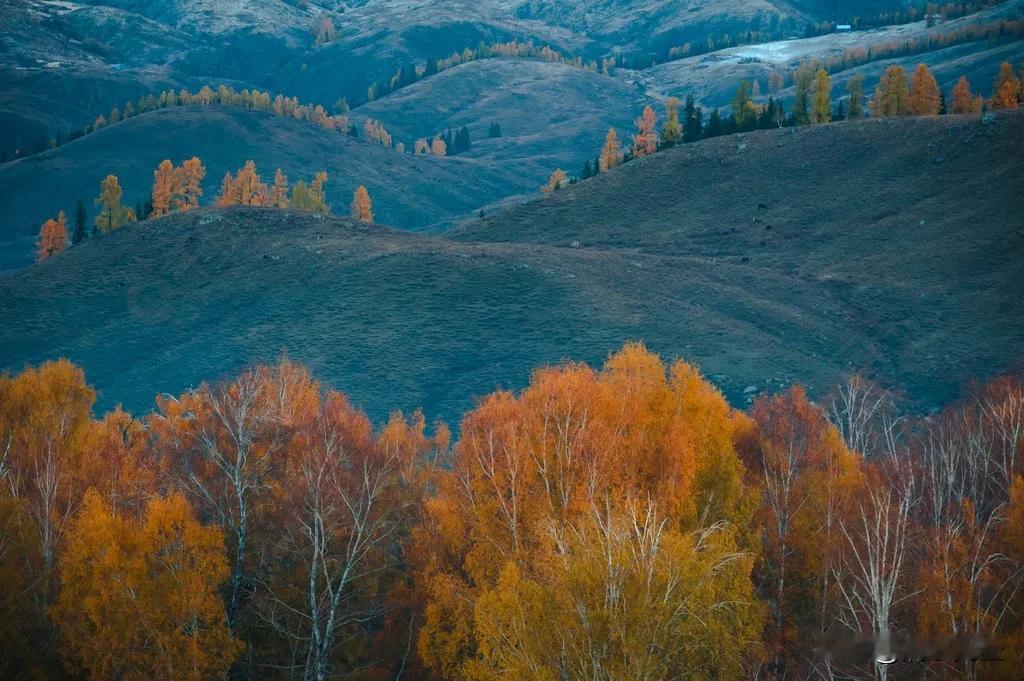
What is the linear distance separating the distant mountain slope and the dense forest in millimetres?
44212

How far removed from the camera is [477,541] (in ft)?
108

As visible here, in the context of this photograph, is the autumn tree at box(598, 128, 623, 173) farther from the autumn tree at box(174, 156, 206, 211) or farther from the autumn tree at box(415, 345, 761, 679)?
the autumn tree at box(415, 345, 761, 679)

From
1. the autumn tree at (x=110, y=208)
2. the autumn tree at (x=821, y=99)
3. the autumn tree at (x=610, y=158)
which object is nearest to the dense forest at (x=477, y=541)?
the autumn tree at (x=110, y=208)

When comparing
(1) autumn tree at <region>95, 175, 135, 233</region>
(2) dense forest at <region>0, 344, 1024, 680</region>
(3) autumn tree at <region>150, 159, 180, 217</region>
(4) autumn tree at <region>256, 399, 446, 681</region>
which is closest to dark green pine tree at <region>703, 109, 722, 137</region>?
(3) autumn tree at <region>150, 159, 180, 217</region>

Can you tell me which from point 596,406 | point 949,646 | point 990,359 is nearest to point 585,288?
point 990,359

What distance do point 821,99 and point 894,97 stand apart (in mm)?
11171

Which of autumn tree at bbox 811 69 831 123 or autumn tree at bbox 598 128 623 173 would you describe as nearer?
autumn tree at bbox 811 69 831 123

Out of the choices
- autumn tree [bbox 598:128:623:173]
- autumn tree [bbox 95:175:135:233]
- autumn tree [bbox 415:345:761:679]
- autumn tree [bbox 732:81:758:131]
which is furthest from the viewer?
autumn tree [bbox 598:128:623:173]

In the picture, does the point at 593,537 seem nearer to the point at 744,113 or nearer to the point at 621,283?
the point at 621,283

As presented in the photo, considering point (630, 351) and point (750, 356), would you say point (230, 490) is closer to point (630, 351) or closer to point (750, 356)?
point (630, 351)

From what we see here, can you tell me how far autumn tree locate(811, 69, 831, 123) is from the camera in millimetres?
148750

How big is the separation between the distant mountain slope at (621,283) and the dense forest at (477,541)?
4421cm

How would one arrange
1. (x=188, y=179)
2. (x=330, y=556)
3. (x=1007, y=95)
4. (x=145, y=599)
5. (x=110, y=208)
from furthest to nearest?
(x=188, y=179)
(x=110, y=208)
(x=1007, y=95)
(x=330, y=556)
(x=145, y=599)

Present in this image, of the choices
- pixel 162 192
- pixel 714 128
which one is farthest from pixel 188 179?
pixel 714 128
